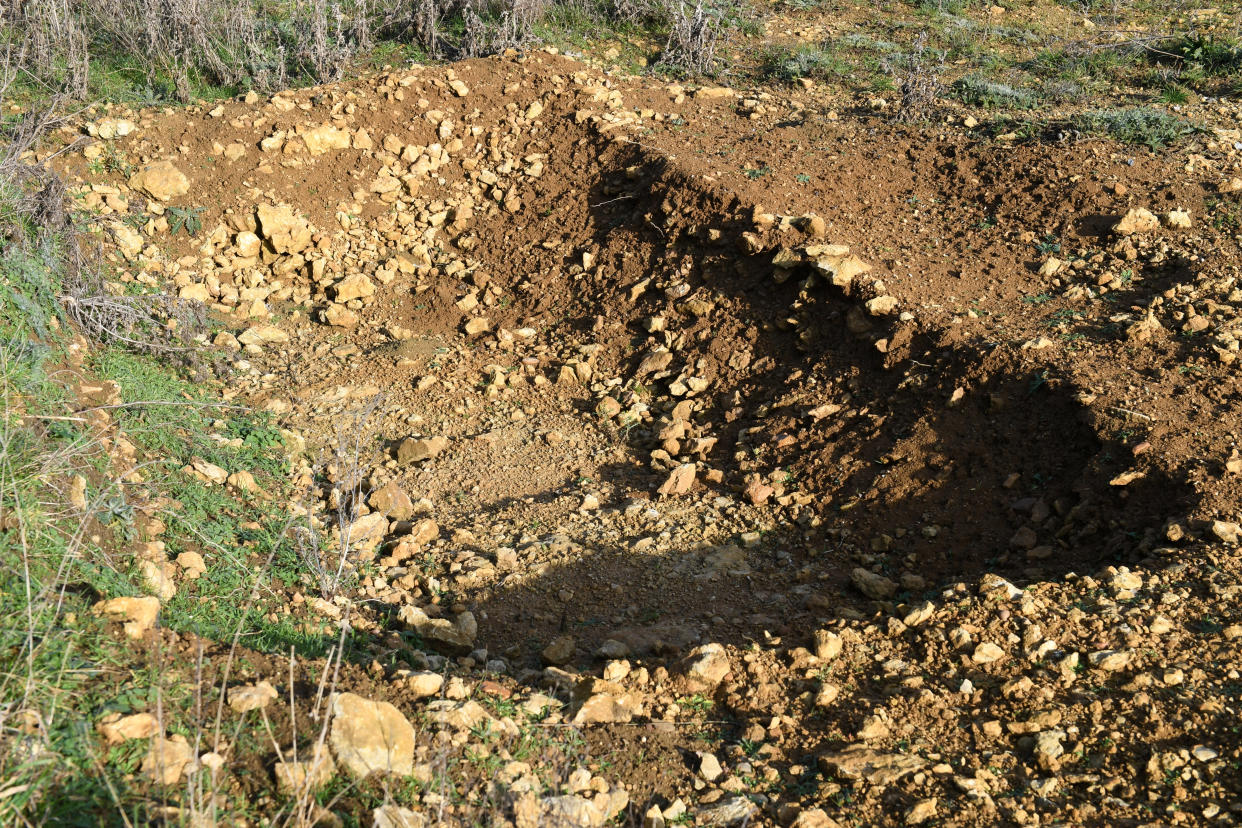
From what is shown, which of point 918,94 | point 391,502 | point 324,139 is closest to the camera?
point 391,502

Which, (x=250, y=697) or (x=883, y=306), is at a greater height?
(x=883, y=306)

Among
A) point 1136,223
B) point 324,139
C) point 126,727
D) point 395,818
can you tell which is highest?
point 1136,223

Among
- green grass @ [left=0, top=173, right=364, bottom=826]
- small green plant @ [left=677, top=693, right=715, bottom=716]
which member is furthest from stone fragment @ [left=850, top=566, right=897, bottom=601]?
green grass @ [left=0, top=173, right=364, bottom=826]

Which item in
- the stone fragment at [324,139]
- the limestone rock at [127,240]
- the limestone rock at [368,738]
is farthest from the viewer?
the stone fragment at [324,139]

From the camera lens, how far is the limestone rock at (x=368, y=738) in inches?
88.7

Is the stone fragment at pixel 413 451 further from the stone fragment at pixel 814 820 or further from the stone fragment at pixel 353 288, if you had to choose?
the stone fragment at pixel 814 820

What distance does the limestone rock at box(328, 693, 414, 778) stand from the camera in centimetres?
225

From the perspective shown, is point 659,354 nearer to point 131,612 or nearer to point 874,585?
point 874,585

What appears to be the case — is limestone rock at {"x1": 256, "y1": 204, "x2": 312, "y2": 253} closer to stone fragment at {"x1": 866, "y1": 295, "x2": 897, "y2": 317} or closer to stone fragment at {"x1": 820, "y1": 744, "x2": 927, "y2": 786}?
stone fragment at {"x1": 866, "y1": 295, "x2": 897, "y2": 317}

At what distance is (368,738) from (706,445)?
246cm

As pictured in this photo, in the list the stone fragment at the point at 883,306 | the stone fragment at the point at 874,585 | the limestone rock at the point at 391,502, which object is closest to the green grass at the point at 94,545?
the limestone rock at the point at 391,502

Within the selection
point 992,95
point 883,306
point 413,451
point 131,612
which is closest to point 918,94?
point 992,95

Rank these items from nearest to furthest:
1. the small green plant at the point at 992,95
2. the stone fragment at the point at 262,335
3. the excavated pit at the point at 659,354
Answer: the excavated pit at the point at 659,354 < the stone fragment at the point at 262,335 < the small green plant at the point at 992,95

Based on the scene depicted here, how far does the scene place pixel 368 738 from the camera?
2.29 metres
